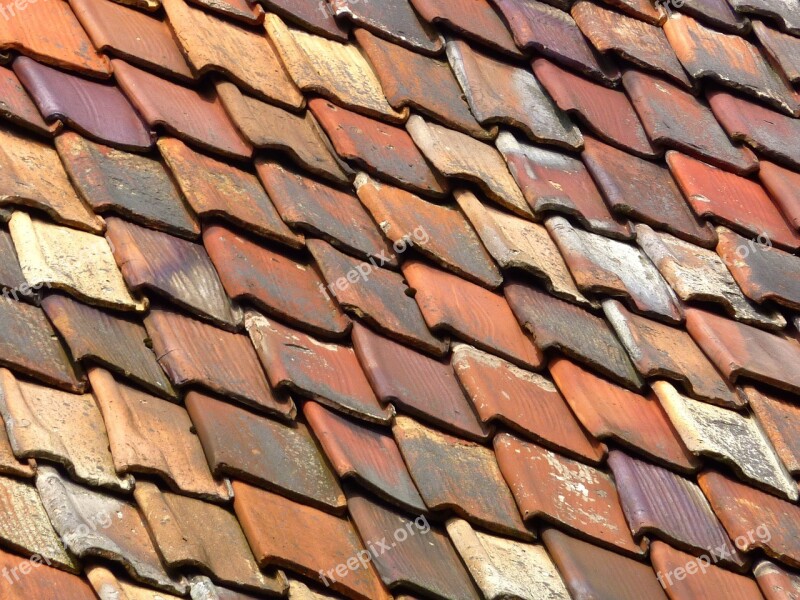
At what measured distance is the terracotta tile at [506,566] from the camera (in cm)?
238

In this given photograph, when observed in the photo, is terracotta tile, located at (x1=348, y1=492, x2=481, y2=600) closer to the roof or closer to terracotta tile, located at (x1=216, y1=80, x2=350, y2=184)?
the roof

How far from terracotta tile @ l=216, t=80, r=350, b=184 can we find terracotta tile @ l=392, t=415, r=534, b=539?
75cm

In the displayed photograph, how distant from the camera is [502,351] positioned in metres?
2.83

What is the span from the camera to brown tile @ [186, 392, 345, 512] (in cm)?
A: 240

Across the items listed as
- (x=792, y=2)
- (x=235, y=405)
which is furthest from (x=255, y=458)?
(x=792, y=2)

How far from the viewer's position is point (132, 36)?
10.3ft

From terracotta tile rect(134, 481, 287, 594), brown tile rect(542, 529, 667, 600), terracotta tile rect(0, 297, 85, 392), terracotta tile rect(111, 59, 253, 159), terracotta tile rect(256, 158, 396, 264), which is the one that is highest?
terracotta tile rect(111, 59, 253, 159)

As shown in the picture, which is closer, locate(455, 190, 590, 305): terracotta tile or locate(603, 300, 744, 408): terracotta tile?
locate(603, 300, 744, 408): terracotta tile

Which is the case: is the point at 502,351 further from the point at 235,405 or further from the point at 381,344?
the point at 235,405

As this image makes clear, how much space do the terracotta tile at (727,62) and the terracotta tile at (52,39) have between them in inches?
68.5

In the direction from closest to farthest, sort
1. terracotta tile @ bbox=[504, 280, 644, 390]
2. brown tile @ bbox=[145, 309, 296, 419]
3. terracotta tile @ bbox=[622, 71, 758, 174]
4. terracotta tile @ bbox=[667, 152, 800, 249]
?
brown tile @ bbox=[145, 309, 296, 419], terracotta tile @ bbox=[504, 280, 644, 390], terracotta tile @ bbox=[667, 152, 800, 249], terracotta tile @ bbox=[622, 71, 758, 174]

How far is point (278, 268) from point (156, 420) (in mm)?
538

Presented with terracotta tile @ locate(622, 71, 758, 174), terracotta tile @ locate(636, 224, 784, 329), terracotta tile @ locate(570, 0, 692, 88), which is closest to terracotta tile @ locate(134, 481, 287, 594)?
terracotta tile @ locate(636, 224, 784, 329)

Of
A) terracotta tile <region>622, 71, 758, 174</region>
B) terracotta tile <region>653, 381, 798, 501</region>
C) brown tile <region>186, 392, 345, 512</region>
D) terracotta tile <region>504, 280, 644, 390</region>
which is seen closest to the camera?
brown tile <region>186, 392, 345, 512</region>
